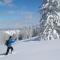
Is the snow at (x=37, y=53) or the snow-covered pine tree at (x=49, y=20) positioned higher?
the snow-covered pine tree at (x=49, y=20)

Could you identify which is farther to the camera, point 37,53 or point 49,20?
point 49,20

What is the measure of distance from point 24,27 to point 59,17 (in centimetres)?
3326

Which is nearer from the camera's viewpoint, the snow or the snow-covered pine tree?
the snow

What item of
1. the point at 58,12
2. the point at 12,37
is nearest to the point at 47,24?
the point at 58,12

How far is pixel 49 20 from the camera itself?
2423 centimetres

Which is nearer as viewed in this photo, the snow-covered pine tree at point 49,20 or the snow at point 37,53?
the snow at point 37,53

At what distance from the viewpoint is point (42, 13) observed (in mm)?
25062

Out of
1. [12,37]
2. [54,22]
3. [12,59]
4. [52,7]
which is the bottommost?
[12,59]

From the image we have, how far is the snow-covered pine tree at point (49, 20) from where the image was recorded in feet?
78.3

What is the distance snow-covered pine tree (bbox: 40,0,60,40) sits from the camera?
2386cm

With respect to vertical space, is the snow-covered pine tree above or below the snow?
above

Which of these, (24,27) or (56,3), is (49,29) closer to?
(56,3)

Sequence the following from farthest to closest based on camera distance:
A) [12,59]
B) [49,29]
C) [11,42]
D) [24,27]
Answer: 1. [24,27]
2. [49,29]
3. [11,42]
4. [12,59]

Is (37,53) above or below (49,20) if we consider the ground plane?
below
